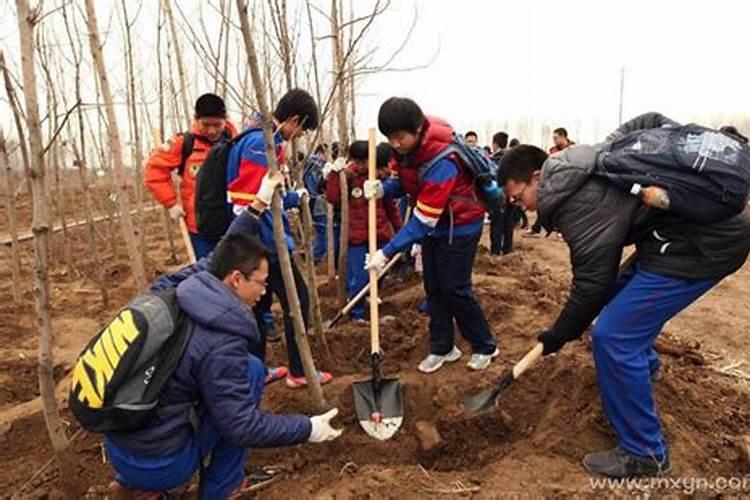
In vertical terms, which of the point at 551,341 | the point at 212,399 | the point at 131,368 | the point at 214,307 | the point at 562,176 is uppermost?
the point at 562,176

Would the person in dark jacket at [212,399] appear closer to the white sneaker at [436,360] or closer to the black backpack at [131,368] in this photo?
the black backpack at [131,368]

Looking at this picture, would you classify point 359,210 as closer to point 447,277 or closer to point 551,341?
point 447,277

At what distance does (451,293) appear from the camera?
11.6 feet

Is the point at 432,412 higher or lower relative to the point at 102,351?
lower

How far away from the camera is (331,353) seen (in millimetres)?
4141

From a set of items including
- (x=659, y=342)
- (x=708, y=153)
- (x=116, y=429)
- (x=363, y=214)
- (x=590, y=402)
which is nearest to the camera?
(x=116, y=429)

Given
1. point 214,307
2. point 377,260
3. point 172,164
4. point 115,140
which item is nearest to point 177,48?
point 172,164

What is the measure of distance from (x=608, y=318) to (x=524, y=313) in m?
2.27

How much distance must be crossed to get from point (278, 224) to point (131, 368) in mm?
918

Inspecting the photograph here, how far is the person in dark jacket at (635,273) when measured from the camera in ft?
7.70

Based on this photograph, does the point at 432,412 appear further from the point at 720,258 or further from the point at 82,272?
the point at 82,272

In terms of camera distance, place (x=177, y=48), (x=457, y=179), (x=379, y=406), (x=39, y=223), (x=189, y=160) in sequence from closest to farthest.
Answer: (x=39, y=223), (x=379, y=406), (x=457, y=179), (x=189, y=160), (x=177, y=48)

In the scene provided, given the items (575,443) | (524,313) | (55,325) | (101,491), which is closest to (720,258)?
(575,443)

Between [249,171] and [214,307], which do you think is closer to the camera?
[214,307]
